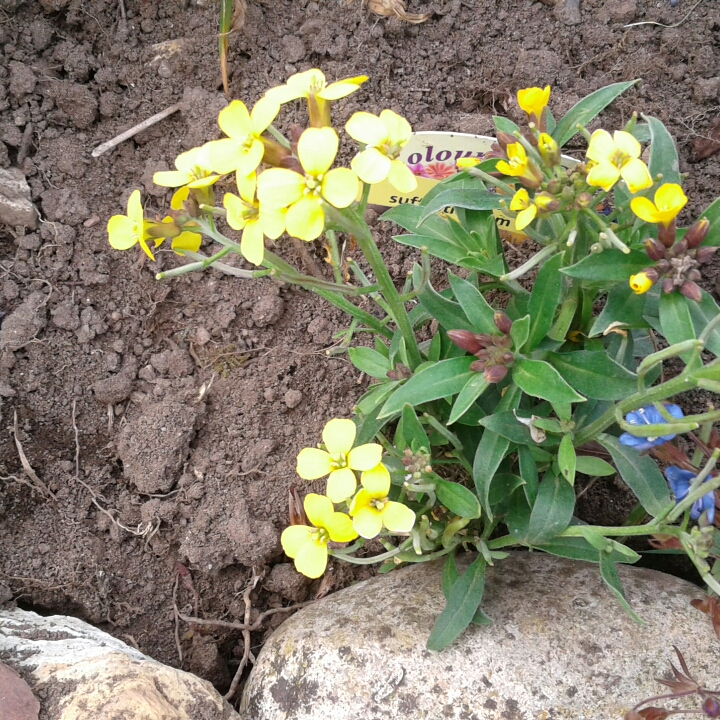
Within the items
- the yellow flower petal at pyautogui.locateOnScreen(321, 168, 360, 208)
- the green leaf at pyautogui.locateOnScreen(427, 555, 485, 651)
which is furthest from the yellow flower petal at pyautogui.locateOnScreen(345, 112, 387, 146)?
the green leaf at pyautogui.locateOnScreen(427, 555, 485, 651)

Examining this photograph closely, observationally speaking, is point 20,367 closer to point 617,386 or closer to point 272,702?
point 272,702

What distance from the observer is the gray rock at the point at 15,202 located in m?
2.37

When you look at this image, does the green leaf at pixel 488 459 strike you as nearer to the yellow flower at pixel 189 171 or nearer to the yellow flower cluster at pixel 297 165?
the yellow flower cluster at pixel 297 165

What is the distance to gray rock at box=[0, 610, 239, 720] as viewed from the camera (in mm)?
1521

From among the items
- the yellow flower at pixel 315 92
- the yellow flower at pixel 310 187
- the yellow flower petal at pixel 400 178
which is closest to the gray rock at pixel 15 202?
the yellow flower at pixel 315 92

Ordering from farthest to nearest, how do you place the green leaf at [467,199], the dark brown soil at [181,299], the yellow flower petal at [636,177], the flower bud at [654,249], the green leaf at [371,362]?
the dark brown soil at [181,299] → the green leaf at [371,362] → the green leaf at [467,199] → the flower bud at [654,249] → the yellow flower petal at [636,177]

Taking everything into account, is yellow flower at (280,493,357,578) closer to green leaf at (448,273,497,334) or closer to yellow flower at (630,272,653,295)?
green leaf at (448,273,497,334)

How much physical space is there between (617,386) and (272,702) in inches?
46.3

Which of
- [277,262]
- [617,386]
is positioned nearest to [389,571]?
[617,386]

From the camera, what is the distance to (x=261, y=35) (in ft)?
8.50

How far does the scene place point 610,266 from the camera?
150 centimetres

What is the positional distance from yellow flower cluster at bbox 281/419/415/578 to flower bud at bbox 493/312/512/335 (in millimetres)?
410

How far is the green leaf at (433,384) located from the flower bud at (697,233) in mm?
523

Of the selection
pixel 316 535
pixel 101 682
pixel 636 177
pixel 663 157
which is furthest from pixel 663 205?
pixel 101 682
